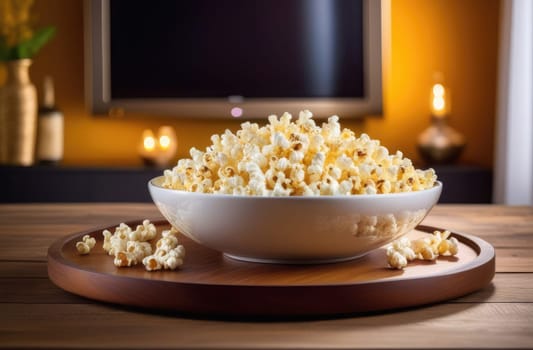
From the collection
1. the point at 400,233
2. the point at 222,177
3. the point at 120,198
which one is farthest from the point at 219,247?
the point at 120,198

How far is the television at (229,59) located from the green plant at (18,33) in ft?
0.72

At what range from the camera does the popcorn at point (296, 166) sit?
802 mm

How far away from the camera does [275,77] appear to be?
3.63 m

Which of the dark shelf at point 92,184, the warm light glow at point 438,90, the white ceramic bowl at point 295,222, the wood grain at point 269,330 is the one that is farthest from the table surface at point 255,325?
the warm light glow at point 438,90

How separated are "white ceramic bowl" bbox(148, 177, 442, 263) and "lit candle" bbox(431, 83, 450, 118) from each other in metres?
2.73

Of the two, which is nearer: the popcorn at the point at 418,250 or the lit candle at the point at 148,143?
the popcorn at the point at 418,250

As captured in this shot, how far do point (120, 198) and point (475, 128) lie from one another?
1.72 m

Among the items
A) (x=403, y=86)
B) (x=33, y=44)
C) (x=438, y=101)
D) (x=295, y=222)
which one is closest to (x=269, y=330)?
(x=295, y=222)

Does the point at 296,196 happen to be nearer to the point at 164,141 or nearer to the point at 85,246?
the point at 85,246

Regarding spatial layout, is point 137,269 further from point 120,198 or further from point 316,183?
point 120,198

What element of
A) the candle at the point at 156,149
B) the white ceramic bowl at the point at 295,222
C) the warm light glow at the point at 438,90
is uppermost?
the warm light glow at the point at 438,90

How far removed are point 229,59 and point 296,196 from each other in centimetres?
291

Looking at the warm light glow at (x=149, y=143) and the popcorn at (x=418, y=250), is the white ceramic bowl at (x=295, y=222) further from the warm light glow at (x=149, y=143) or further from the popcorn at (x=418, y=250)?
the warm light glow at (x=149, y=143)

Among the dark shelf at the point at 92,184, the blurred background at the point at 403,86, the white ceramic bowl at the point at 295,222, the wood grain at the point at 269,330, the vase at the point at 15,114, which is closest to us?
the wood grain at the point at 269,330
